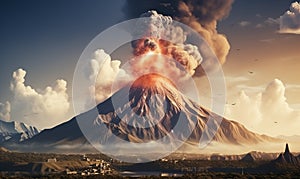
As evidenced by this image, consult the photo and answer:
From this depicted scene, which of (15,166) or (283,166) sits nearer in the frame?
(283,166)

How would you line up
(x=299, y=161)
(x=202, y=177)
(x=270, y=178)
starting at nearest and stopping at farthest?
(x=270, y=178)
(x=202, y=177)
(x=299, y=161)

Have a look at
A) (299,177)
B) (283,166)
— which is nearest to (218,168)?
(283,166)

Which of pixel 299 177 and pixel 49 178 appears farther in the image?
pixel 49 178

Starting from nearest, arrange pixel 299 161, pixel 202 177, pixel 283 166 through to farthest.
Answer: pixel 202 177 < pixel 283 166 < pixel 299 161

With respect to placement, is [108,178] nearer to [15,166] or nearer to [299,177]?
[299,177]

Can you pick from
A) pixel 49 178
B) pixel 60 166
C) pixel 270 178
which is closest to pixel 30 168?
pixel 60 166

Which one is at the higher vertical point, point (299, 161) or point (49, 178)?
point (299, 161)

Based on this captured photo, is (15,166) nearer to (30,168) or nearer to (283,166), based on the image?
(30,168)

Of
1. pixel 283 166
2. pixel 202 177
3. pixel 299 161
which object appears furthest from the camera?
pixel 299 161

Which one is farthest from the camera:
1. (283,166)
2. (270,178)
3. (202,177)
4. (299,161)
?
(299,161)
